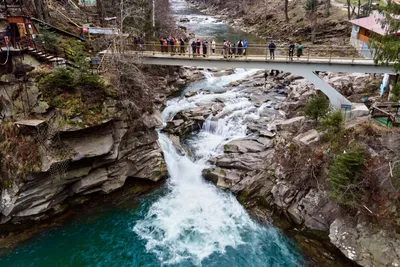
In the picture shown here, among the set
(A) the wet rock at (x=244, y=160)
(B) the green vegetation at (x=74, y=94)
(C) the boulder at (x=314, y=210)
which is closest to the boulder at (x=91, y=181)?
(B) the green vegetation at (x=74, y=94)

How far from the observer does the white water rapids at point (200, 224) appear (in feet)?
56.4

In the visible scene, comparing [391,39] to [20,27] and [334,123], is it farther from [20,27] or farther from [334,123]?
[20,27]

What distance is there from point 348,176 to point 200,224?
879 cm

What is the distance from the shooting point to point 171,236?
18.3 m

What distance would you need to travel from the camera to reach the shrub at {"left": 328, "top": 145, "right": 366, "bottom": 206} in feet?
53.4

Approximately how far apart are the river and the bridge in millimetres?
9238

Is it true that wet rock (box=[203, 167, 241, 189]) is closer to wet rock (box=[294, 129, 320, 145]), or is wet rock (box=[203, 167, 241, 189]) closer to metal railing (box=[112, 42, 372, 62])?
wet rock (box=[294, 129, 320, 145])

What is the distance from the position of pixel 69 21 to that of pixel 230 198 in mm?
24793

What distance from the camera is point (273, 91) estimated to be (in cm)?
3566

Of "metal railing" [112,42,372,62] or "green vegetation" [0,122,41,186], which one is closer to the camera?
"green vegetation" [0,122,41,186]

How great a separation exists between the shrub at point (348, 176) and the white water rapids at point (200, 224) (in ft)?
13.4

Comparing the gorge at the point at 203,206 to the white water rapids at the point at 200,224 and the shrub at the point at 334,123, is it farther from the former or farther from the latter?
the shrub at the point at 334,123

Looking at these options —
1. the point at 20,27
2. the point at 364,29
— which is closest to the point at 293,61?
the point at 364,29

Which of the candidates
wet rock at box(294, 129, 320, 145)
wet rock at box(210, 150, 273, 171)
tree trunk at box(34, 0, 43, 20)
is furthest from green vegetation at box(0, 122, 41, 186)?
wet rock at box(294, 129, 320, 145)
